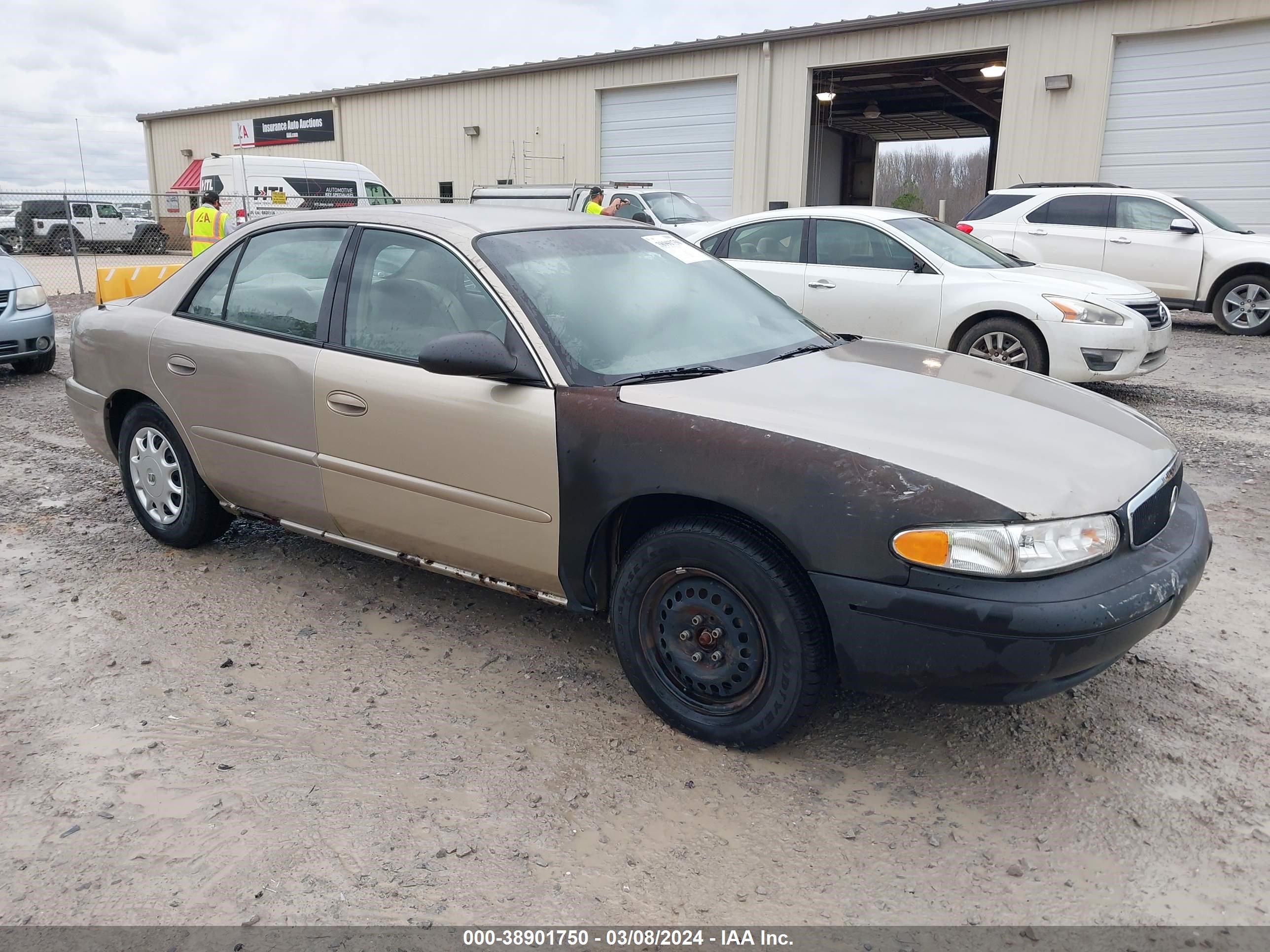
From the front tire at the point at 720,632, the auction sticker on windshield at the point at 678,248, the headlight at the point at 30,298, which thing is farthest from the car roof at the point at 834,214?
the headlight at the point at 30,298

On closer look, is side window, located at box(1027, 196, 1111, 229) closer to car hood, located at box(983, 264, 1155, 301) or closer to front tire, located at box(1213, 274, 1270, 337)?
front tire, located at box(1213, 274, 1270, 337)

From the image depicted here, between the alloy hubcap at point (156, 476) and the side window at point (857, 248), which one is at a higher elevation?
the side window at point (857, 248)

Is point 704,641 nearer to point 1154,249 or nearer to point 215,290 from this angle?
point 215,290

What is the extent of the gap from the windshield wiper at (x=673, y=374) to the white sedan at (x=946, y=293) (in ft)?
13.7

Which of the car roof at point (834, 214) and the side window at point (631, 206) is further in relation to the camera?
the side window at point (631, 206)

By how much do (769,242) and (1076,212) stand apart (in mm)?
5996

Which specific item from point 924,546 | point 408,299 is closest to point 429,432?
point 408,299

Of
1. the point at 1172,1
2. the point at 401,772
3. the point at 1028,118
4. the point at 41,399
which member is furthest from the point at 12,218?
the point at 401,772

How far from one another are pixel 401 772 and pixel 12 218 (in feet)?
105

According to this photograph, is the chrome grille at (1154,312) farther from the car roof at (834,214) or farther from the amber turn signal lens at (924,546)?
the amber turn signal lens at (924,546)

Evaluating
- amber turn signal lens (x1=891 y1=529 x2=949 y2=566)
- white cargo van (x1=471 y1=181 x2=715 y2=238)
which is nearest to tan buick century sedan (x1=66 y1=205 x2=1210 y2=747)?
amber turn signal lens (x1=891 y1=529 x2=949 y2=566)

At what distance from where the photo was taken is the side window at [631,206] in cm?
1516

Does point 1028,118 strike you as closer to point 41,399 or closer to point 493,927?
point 41,399

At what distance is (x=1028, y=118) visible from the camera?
56.5 feet
